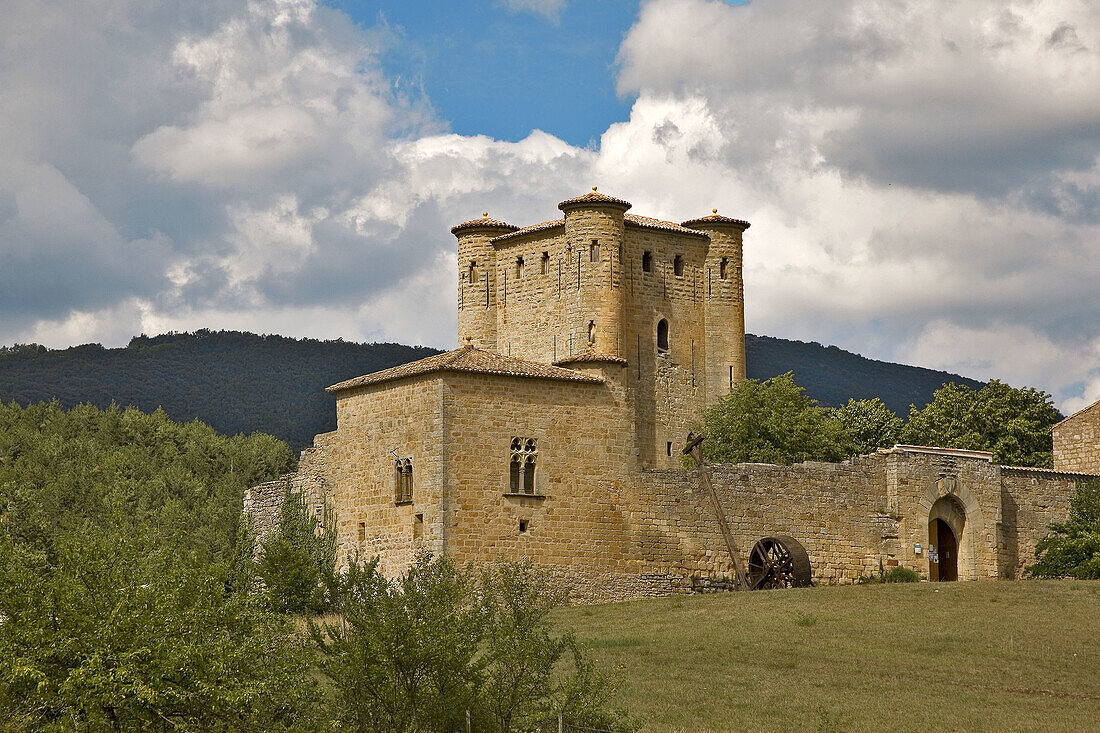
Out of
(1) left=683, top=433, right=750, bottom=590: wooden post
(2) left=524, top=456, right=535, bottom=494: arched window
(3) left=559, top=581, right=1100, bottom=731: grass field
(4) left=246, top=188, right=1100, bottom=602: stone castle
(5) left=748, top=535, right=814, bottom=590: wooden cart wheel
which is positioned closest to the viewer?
(3) left=559, top=581, right=1100, bottom=731: grass field

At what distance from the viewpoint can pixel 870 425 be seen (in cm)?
6588

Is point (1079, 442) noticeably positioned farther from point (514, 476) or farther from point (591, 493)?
point (514, 476)

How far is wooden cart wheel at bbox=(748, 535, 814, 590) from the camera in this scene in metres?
39.5

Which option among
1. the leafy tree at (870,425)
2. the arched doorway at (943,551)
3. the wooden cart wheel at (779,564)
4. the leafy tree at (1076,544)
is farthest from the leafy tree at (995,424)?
the wooden cart wheel at (779,564)

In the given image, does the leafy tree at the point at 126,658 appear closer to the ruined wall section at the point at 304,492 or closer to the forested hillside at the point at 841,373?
the ruined wall section at the point at 304,492

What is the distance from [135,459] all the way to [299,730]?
66695 mm

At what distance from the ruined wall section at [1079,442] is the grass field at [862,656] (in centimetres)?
1196

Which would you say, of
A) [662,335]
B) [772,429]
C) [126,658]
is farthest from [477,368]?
[126,658]

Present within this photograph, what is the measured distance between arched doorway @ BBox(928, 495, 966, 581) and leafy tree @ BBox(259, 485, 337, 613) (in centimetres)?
1690

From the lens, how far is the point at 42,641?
19.2 m

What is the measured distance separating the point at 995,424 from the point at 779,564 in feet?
82.7

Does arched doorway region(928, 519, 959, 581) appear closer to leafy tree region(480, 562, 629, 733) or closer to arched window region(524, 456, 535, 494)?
arched window region(524, 456, 535, 494)

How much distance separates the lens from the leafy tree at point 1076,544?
4188cm

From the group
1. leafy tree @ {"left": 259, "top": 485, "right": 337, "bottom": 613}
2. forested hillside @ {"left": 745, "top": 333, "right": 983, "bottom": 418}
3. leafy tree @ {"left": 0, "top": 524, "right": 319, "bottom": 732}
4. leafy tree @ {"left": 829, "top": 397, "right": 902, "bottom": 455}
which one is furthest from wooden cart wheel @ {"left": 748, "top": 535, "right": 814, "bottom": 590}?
forested hillside @ {"left": 745, "top": 333, "right": 983, "bottom": 418}
